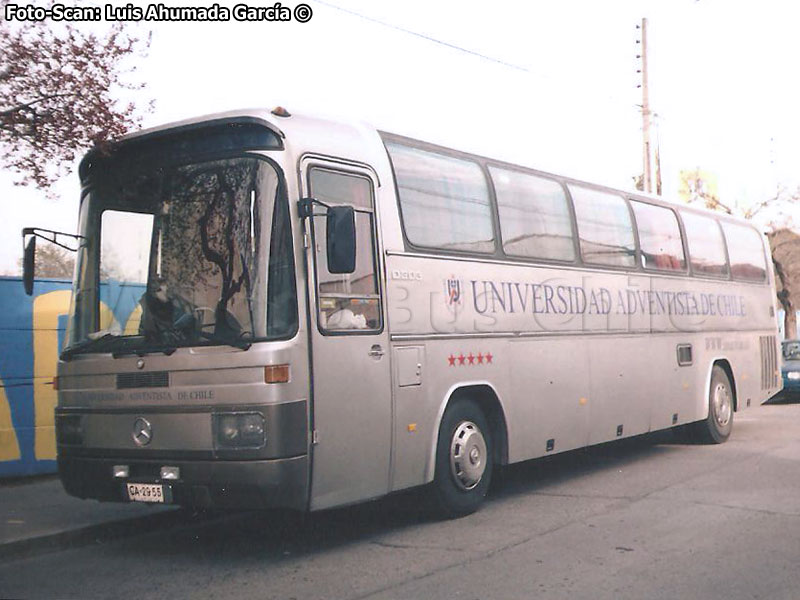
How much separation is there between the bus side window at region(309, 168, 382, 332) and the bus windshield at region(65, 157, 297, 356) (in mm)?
336

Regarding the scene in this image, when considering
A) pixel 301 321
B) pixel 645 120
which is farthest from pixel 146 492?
pixel 645 120

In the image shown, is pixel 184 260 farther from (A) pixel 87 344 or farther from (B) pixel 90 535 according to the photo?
(B) pixel 90 535

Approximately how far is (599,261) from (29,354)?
6.50m

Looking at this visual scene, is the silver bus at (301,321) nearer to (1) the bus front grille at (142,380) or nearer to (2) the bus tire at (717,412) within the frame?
(1) the bus front grille at (142,380)

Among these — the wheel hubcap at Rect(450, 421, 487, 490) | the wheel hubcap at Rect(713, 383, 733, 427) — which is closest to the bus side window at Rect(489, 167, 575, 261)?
the wheel hubcap at Rect(450, 421, 487, 490)

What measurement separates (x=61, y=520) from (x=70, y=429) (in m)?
1.21

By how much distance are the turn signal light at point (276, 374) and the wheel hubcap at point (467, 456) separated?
2.22m

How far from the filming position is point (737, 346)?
48.1 ft

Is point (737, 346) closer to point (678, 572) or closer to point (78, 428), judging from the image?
point (678, 572)

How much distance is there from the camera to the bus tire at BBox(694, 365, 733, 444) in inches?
539

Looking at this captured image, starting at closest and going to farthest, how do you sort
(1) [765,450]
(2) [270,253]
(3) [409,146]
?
(2) [270,253] → (3) [409,146] → (1) [765,450]

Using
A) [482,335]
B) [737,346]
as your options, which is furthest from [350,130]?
[737,346]

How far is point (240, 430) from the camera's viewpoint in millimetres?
6832

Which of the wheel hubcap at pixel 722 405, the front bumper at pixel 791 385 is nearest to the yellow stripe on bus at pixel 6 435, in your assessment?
the wheel hubcap at pixel 722 405
